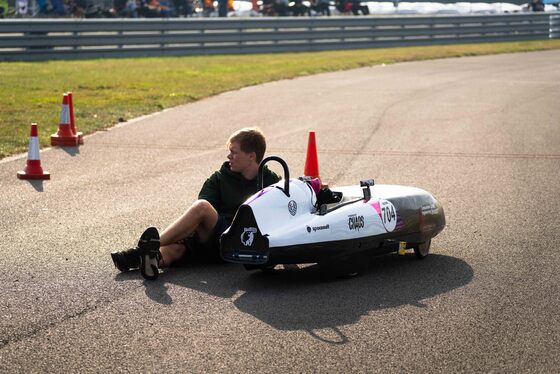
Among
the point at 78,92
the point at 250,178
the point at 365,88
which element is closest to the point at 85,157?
the point at 250,178

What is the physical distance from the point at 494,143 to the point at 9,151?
587cm

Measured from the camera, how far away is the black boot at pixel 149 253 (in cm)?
619

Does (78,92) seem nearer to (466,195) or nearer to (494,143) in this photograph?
(494,143)

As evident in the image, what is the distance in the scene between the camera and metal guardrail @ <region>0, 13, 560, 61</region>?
25578 millimetres

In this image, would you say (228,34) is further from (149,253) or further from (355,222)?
(149,253)

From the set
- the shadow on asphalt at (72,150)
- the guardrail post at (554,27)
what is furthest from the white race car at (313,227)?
the guardrail post at (554,27)

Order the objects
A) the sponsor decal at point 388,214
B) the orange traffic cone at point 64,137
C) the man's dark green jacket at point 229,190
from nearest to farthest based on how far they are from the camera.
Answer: the sponsor decal at point 388,214, the man's dark green jacket at point 229,190, the orange traffic cone at point 64,137

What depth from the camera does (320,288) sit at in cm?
618

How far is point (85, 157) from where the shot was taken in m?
11.7

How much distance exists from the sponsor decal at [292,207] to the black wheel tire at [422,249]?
3.38 ft

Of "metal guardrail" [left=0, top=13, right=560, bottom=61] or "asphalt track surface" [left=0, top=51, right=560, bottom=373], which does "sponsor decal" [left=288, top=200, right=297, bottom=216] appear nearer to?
"asphalt track surface" [left=0, top=51, right=560, bottom=373]

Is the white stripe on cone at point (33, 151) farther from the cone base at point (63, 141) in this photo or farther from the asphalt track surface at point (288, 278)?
the cone base at point (63, 141)

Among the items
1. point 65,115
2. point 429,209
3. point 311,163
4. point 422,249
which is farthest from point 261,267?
point 65,115

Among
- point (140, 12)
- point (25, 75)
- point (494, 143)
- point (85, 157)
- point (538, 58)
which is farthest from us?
point (140, 12)
